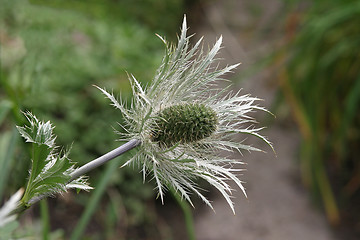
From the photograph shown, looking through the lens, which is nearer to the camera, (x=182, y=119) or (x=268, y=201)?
(x=182, y=119)

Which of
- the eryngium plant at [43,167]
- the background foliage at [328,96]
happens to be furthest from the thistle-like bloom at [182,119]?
the background foliage at [328,96]

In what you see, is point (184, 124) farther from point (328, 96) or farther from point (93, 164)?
point (328, 96)

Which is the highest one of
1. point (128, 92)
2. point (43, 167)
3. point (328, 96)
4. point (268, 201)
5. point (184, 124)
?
point (43, 167)

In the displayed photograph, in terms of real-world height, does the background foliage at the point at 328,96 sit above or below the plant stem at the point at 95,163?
below

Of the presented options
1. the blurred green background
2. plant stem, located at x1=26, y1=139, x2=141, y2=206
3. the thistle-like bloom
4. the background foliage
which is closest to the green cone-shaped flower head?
the thistle-like bloom

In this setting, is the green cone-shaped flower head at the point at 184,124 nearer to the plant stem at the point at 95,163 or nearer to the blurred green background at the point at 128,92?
the plant stem at the point at 95,163

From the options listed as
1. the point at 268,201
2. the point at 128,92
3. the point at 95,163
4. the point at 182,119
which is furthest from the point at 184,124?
the point at 268,201

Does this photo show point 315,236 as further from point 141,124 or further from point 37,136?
point 37,136

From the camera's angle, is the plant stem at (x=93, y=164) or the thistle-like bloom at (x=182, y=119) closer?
the plant stem at (x=93, y=164)
